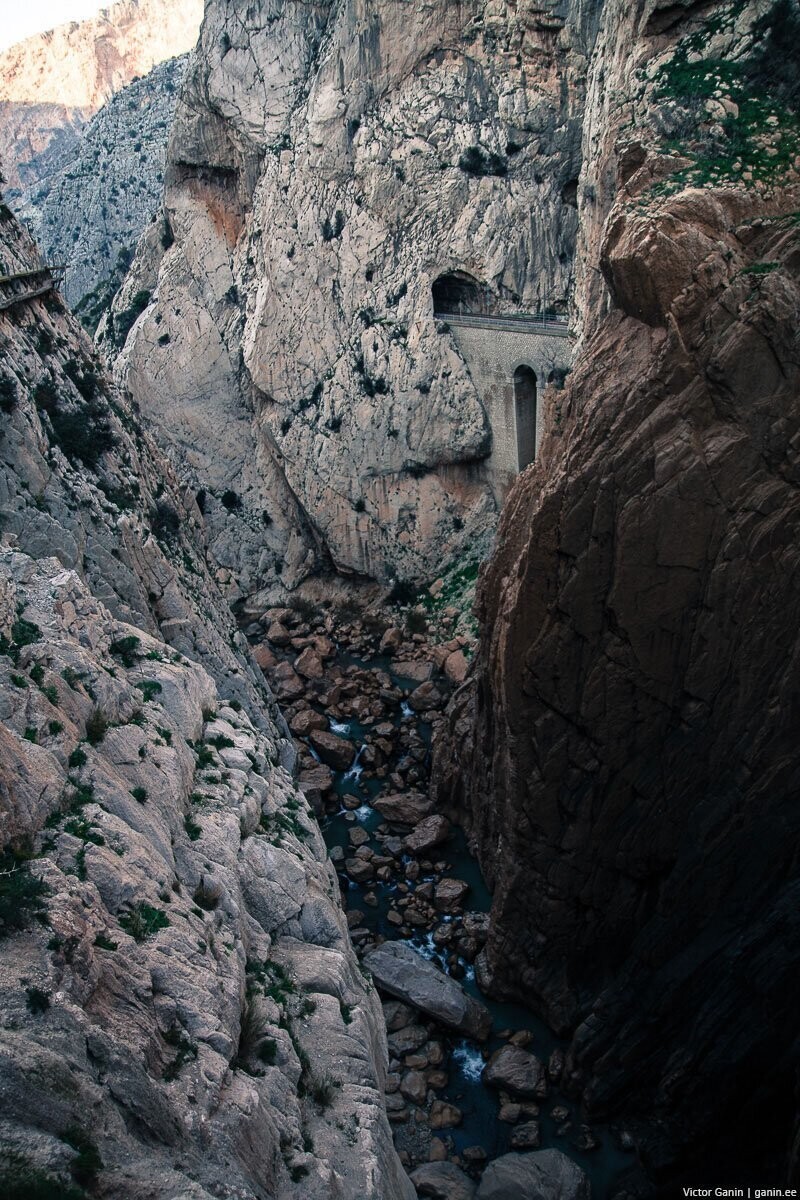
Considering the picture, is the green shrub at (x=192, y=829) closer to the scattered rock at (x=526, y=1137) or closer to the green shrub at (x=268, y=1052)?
the green shrub at (x=268, y=1052)

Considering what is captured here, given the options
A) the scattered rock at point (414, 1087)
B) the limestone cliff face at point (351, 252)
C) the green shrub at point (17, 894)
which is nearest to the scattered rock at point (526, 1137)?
the scattered rock at point (414, 1087)

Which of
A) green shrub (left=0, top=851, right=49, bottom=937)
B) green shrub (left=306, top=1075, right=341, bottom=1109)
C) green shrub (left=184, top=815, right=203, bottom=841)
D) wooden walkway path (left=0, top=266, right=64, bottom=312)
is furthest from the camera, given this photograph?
wooden walkway path (left=0, top=266, right=64, bottom=312)

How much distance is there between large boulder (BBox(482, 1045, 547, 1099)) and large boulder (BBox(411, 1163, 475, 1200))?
7.04ft

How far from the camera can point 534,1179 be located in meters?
17.3

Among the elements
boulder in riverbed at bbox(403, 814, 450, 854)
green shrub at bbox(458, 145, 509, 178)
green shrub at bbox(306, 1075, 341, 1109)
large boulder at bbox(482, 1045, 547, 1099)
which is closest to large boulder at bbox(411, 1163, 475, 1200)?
large boulder at bbox(482, 1045, 547, 1099)

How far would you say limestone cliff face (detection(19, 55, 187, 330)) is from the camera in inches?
2450

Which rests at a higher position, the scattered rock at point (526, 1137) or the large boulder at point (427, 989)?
the large boulder at point (427, 989)

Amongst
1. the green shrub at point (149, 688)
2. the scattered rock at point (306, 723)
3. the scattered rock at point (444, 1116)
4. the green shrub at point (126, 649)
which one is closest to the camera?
the green shrub at point (149, 688)

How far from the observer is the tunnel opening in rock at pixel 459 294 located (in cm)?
3706

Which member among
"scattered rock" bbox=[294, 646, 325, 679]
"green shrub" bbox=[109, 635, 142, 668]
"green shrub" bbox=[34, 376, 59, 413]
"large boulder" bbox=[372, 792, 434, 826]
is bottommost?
"large boulder" bbox=[372, 792, 434, 826]

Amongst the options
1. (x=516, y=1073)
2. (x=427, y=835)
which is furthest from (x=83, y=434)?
(x=516, y=1073)

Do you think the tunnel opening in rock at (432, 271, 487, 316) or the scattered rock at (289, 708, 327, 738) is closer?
the scattered rock at (289, 708, 327, 738)

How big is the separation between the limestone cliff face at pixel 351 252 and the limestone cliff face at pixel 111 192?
2083 cm

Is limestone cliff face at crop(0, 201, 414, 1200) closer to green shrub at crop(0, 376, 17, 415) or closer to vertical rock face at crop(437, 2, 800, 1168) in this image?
green shrub at crop(0, 376, 17, 415)
